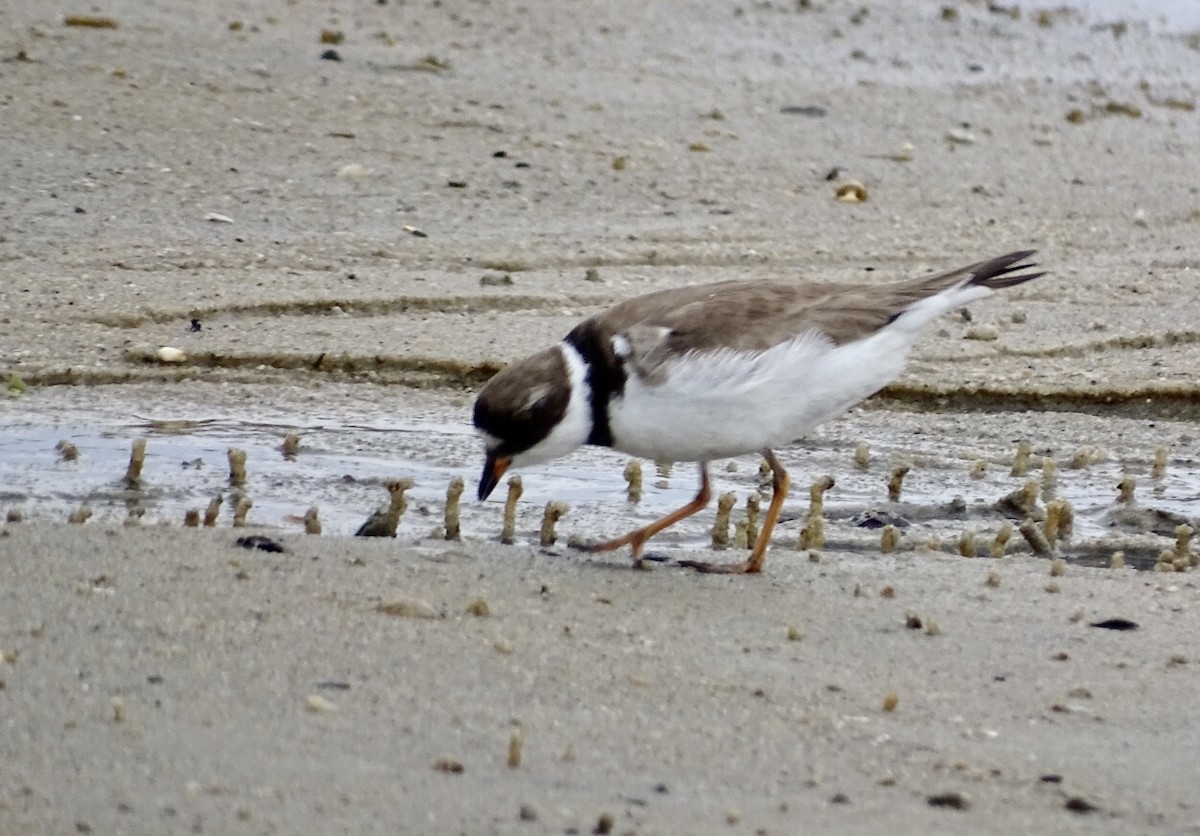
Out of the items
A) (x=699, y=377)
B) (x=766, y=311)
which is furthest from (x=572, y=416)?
(x=766, y=311)

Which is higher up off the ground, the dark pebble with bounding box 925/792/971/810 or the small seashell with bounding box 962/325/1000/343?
the small seashell with bounding box 962/325/1000/343

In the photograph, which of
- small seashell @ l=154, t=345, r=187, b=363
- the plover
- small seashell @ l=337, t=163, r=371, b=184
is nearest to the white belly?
the plover

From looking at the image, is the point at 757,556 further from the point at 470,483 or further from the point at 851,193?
the point at 851,193

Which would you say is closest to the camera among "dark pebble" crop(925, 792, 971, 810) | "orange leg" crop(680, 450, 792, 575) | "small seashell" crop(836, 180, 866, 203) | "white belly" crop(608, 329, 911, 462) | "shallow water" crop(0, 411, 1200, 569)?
"dark pebble" crop(925, 792, 971, 810)

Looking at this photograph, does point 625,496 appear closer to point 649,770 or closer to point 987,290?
point 987,290

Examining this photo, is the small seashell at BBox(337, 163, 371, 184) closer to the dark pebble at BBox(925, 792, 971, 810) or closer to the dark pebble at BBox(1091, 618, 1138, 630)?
the dark pebble at BBox(1091, 618, 1138, 630)

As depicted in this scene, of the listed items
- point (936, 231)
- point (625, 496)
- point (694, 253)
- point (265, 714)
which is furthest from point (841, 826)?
point (936, 231)

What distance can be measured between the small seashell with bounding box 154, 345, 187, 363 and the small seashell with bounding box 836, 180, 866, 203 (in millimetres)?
4476

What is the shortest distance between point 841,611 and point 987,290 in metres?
1.30

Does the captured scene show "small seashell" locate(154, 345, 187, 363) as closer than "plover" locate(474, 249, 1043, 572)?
No

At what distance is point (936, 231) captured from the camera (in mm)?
10719

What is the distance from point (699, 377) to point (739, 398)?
6.2 inches

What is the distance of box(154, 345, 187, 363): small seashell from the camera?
26.7 feet

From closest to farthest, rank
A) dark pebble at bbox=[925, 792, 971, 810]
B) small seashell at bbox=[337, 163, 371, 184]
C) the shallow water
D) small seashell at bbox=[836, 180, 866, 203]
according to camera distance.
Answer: dark pebble at bbox=[925, 792, 971, 810] < the shallow water < small seashell at bbox=[337, 163, 371, 184] < small seashell at bbox=[836, 180, 866, 203]
